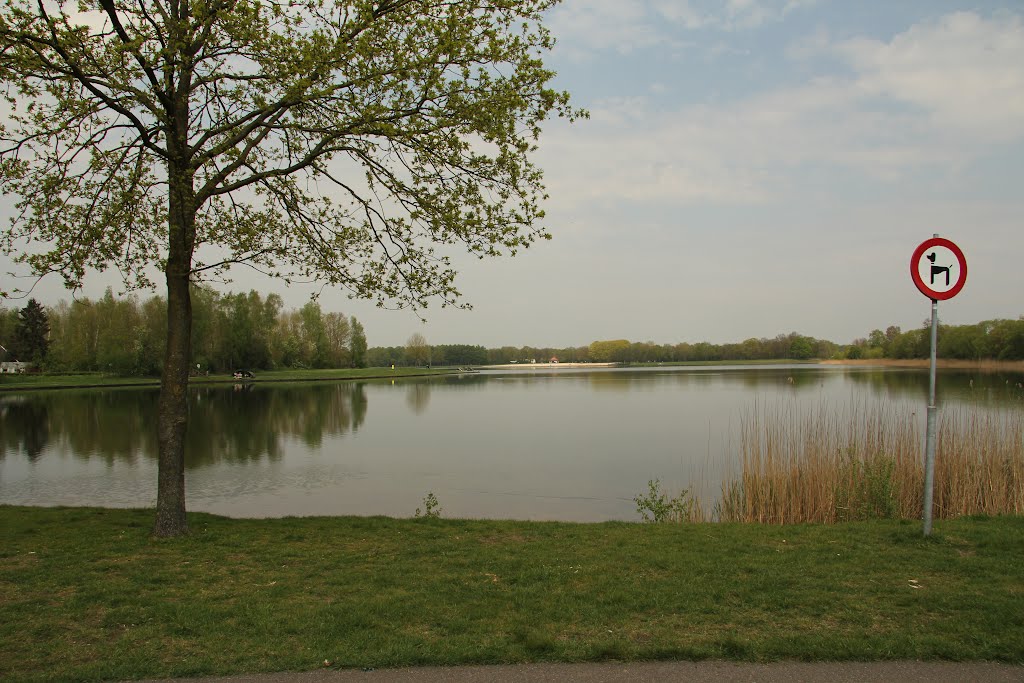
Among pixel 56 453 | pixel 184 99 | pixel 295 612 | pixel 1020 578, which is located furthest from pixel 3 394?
pixel 1020 578

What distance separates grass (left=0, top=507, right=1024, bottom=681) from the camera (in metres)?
4.31

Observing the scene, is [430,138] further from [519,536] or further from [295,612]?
[295,612]

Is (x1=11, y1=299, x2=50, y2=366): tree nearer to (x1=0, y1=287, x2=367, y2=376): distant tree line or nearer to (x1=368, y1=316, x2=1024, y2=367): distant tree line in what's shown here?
(x1=0, y1=287, x2=367, y2=376): distant tree line

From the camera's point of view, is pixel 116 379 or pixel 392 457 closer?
pixel 392 457

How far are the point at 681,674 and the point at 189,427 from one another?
95.8 ft

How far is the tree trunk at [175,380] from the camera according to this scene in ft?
26.3

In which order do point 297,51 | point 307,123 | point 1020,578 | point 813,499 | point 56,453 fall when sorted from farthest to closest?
point 56,453, point 813,499, point 307,123, point 297,51, point 1020,578

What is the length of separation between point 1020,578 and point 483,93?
7.15 metres

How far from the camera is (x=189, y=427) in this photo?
29.0m

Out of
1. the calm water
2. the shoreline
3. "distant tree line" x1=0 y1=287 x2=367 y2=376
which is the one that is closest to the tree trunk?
the calm water

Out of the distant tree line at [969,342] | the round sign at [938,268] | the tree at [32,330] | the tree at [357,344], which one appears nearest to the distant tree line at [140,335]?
the tree at [32,330]

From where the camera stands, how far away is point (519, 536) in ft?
26.7

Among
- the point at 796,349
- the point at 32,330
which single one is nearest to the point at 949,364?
the point at 796,349

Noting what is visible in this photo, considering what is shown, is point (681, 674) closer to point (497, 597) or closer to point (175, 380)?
point (497, 597)
